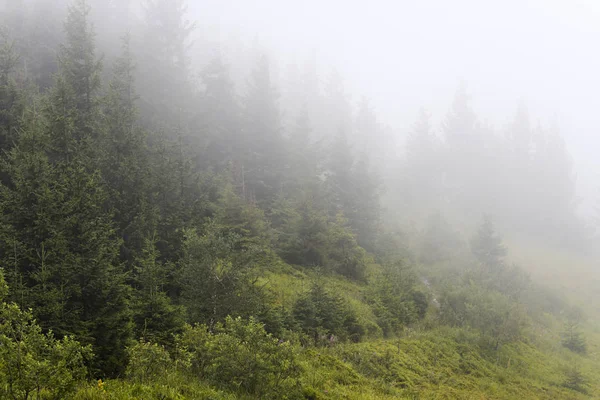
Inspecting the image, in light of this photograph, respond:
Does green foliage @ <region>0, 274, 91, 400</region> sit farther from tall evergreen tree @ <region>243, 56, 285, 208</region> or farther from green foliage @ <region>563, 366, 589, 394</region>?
tall evergreen tree @ <region>243, 56, 285, 208</region>

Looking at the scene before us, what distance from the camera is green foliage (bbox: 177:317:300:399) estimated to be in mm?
7570

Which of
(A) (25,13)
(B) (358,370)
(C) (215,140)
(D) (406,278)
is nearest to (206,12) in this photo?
(A) (25,13)

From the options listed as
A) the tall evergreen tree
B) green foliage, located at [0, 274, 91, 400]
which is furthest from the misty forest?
the tall evergreen tree

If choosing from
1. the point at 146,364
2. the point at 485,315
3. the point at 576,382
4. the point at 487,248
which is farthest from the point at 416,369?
the point at 487,248

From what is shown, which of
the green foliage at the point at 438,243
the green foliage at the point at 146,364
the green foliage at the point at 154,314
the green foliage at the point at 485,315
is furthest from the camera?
the green foliage at the point at 438,243

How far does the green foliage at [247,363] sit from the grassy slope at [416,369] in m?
0.59

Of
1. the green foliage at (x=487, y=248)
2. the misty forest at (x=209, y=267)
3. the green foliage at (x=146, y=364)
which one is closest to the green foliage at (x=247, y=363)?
the misty forest at (x=209, y=267)

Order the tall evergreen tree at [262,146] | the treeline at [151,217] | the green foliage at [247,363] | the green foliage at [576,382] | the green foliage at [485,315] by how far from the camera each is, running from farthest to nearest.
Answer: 1. the tall evergreen tree at [262,146]
2. the green foliage at [485,315]
3. the green foliage at [576,382]
4. the treeline at [151,217]
5. the green foliage at [247,363]

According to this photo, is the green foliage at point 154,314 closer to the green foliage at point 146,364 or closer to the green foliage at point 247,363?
the green foliage at point 247,363

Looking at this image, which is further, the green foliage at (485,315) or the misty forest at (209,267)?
the green foliage at (485,315)

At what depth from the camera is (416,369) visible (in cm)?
1233

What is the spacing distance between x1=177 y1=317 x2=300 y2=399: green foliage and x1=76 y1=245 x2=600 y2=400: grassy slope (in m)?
0.59

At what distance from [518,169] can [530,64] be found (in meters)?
109

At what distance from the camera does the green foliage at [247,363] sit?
757cm
